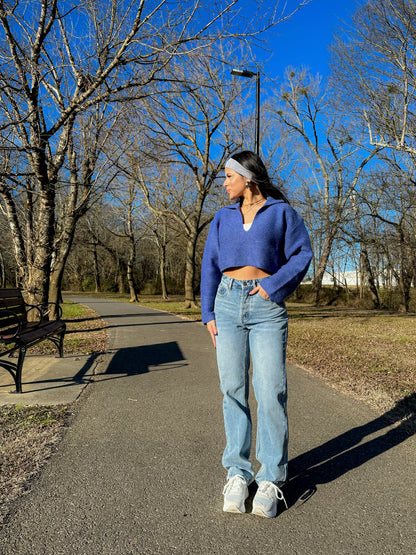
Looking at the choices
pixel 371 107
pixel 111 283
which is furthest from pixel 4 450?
pixel 111 283

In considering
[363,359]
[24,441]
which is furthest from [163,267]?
[24,441]

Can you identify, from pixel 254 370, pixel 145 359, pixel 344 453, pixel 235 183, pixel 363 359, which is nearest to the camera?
pixel 254 370

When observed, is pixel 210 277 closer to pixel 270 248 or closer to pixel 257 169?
pixel 270 248

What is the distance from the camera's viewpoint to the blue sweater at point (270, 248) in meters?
2.37

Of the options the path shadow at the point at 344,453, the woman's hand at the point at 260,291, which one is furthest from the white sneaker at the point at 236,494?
the woman's hand at the point at 260,291

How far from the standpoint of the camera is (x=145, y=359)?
275 inches

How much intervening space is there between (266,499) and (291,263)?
1.28 metres

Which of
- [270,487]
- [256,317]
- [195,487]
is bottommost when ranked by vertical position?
[195,487]

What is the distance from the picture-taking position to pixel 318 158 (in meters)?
28.2

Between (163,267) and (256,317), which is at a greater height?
(163,267)

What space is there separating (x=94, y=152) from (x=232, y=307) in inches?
334

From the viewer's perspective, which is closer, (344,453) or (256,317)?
(256,317)

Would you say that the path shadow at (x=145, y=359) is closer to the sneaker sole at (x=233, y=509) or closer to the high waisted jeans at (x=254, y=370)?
the high waisted jeans at (x=254, y=370)

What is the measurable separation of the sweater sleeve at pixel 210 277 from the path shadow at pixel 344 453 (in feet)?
3.92
